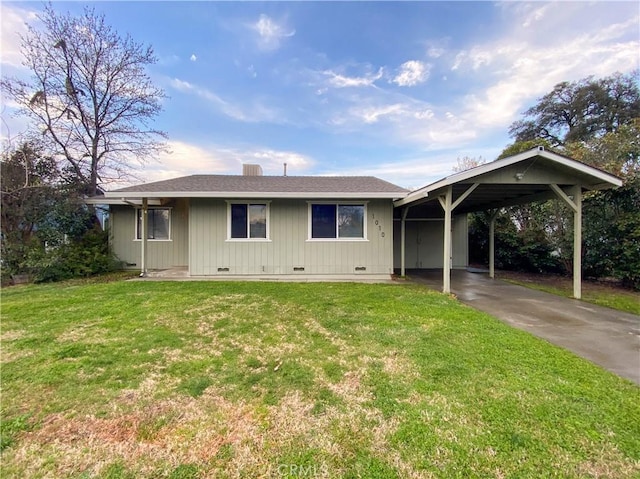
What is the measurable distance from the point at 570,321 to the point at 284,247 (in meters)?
6.80

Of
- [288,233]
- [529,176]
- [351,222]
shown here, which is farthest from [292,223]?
[529,176]

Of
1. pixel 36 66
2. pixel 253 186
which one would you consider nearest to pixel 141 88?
pixel 36 66

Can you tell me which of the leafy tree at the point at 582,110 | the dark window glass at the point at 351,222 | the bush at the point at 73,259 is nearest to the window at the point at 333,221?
the dark window glass at the point at 351,222

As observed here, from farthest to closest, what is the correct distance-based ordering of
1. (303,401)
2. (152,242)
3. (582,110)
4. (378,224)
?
(582,110), (152,242), (378,224), (303,401)

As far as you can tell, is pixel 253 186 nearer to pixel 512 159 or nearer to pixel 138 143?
pixel 512 159

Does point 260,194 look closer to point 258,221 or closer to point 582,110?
point 258,221

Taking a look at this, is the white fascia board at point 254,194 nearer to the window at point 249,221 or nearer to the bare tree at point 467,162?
the window at point 249,221

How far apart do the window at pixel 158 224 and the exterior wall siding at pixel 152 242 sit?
158mm

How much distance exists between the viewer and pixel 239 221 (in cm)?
885

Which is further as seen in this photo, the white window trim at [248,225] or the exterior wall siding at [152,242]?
the exterior wall siding at [152,242]

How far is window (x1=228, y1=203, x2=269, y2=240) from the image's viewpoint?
8828mm

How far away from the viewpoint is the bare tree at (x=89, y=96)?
11383 millimetres

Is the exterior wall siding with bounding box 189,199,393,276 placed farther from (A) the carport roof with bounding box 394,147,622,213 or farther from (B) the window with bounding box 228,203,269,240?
(A) the carport roof with bounding box 394,147,622,213

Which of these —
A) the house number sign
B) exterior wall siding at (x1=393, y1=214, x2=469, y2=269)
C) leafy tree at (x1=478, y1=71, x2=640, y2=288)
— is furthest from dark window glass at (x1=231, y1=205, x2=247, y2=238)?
leafy tree at (x1=478, y1=71, x2=640, y2=288)
